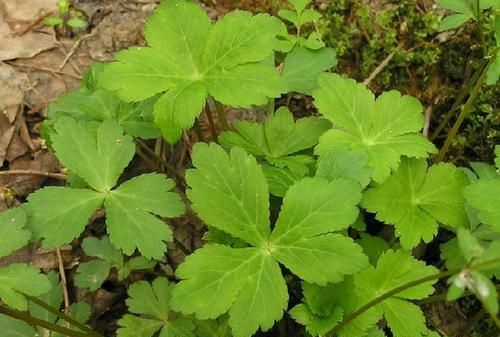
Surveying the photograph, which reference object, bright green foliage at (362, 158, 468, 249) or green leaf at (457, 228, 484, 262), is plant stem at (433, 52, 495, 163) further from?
green leaf at (457, 228, 484, 262)

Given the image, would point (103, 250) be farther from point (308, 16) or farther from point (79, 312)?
point (308, 16)

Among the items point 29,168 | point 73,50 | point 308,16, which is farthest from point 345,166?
point 73,50

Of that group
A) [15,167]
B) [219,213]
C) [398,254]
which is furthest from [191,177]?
[15,167]

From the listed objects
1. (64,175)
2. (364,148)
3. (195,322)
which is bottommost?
(195,322)

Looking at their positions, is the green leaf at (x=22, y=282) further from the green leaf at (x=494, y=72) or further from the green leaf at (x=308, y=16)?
the green leaf at (x=494, y=72)

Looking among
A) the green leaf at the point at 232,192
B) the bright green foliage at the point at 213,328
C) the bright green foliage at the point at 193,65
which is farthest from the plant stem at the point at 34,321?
the bright green foliage at the point at 193,65

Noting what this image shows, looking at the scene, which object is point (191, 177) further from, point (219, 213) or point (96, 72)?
point (96, 72)
